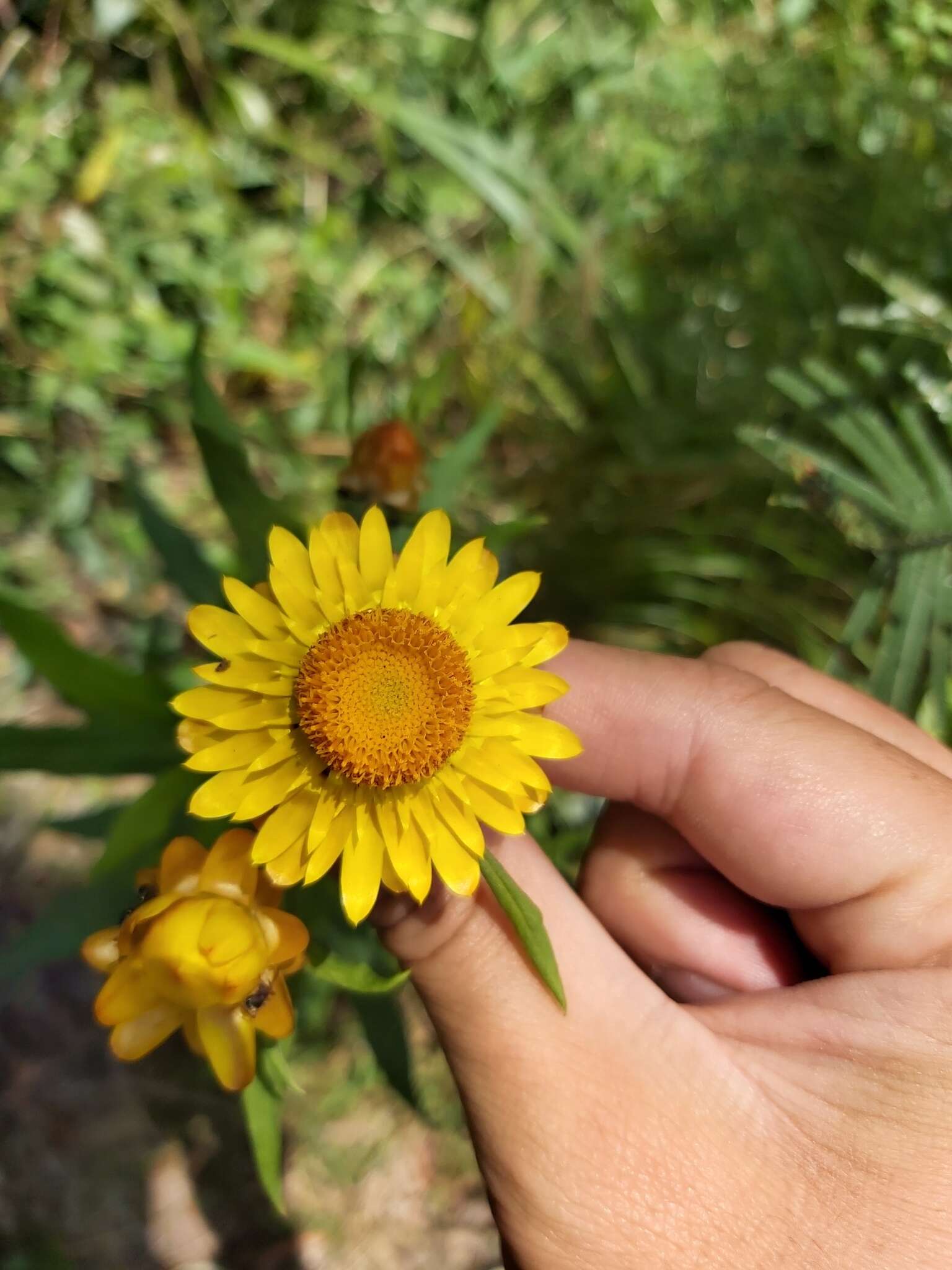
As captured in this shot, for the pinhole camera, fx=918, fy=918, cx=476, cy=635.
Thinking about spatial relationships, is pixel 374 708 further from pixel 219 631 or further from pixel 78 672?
pixel 78 672

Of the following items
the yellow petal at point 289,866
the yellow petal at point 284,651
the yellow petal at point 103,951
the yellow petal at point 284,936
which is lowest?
the yellow petal at point 103,951

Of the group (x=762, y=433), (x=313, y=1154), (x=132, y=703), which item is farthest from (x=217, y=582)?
(x=313, y=1154)

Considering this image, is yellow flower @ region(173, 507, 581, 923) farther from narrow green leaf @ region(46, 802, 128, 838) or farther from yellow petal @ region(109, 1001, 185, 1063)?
narrow green leaf @ region(46, 802, 128, 838)

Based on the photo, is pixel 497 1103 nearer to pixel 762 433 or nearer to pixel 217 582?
pixel 217 582

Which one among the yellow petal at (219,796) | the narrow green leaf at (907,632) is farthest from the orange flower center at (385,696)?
the narrow green leaf at (907,632)

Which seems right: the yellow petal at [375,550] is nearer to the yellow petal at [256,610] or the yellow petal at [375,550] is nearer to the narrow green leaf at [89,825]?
the yellow petal at [256,610]

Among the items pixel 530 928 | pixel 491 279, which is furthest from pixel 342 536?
pixel 491 279
